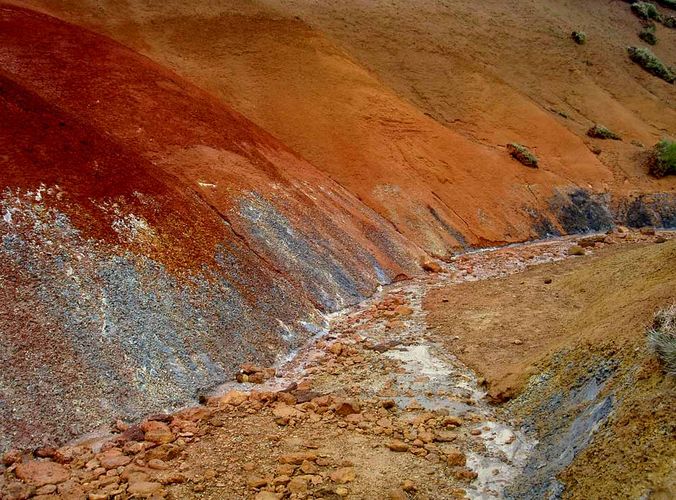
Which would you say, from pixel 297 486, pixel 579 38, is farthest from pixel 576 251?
pixel 579 38

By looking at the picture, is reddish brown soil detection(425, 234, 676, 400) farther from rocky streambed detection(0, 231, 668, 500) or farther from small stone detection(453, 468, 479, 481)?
small stone detection(453, 468, 479, 481)

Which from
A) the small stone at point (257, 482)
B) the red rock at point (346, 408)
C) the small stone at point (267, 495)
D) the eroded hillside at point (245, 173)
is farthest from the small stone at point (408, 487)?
the eroded hillside at point (245, 173)

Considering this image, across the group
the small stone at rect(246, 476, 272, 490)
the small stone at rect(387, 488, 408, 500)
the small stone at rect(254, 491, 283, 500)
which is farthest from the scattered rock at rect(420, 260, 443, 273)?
the small stone at rect(254, 491, 283, 500)

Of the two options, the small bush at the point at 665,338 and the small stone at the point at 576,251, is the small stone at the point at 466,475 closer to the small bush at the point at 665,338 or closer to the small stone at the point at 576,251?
the small bush at the point at 665,338

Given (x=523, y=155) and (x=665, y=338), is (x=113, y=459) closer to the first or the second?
(x=665, y=338)

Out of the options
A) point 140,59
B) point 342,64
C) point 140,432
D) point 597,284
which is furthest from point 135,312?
point 342,64

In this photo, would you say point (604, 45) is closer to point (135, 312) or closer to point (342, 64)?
point (342, 64)
